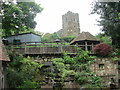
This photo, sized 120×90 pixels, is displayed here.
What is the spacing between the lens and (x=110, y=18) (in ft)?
51.1

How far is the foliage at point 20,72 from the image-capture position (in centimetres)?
1012

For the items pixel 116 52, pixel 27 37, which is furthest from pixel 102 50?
pixel 27 37

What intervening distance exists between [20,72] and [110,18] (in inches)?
404

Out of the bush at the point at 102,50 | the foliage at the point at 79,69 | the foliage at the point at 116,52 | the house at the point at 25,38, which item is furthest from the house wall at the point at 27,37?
the foliage at the point at 116,52

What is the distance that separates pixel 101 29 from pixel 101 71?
5238mm

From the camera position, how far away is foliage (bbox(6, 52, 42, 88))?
10.1m

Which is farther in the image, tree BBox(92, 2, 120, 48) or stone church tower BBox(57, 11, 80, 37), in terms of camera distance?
stone church tower BBox(57, 11, 80, 37)

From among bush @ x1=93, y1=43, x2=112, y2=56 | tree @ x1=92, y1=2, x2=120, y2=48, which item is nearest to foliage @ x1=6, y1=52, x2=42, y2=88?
bush @ x1=93, y1=43, x2=112, y2=56

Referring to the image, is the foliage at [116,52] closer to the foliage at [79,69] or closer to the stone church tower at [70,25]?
the foliage at [79,69]

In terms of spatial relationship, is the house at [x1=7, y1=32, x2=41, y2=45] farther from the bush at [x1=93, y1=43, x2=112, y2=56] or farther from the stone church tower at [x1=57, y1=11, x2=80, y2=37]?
the stone church tower at [x1=57, y1=11, x2=80, y2=37]

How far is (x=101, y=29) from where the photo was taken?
17.5 meters

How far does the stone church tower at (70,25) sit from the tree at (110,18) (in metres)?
22.5

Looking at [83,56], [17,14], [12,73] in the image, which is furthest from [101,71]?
[17,14]

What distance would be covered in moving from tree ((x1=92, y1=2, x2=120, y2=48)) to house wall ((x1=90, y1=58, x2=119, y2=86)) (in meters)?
2.79
